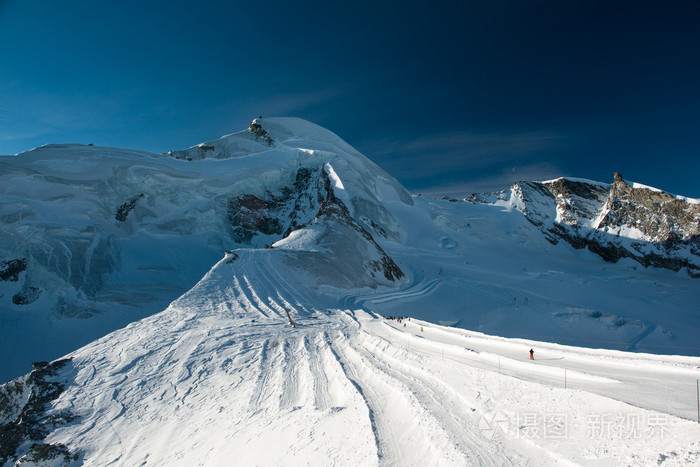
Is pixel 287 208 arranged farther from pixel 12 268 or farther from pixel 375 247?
pixel 12 268

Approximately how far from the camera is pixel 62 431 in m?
6.35

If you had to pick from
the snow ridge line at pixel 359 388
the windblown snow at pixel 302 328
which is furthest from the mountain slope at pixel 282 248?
the snow ridge line at pixel 359 388

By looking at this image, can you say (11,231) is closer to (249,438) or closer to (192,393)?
(192,393)

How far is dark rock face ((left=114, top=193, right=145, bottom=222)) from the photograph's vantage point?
104ft

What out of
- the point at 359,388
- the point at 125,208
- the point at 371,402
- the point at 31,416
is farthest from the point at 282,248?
the point at 371,402

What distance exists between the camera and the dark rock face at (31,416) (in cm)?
571

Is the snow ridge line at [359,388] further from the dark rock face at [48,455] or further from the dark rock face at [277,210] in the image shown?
the dark rock face at [277,210]

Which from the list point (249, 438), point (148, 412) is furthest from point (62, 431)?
point (249, 438)

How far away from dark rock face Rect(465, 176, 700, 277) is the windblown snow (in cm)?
453

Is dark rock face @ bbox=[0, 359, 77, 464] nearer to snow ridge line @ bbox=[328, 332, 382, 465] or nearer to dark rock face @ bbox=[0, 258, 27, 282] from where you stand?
snow ridge line @ bbox=[328, 332, 382, 465]

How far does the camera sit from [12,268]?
77.7ft

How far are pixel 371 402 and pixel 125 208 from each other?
3573 centimetres

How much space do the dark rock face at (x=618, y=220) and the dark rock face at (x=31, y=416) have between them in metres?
71.7

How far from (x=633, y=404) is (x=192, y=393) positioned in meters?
7.87
